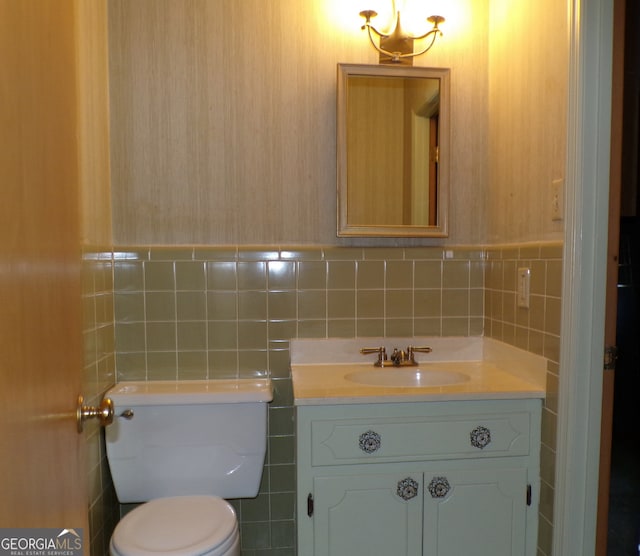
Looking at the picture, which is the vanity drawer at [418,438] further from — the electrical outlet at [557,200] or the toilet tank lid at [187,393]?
the electrical outlet at [557,200]

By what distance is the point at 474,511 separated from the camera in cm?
147

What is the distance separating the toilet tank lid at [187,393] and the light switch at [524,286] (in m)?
0.91

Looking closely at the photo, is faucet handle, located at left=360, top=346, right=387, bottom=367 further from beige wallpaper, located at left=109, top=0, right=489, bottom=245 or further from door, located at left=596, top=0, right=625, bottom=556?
door, located at left=596, top=0, right=625, bottom=556

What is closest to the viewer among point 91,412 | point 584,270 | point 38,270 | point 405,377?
point 38,270

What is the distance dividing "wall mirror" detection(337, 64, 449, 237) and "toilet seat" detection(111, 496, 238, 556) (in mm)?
1036

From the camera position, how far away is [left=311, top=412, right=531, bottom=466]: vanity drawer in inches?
56.0

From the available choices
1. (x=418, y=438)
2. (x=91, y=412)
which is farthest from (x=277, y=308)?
(x=91, y=412)

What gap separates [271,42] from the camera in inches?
70.1

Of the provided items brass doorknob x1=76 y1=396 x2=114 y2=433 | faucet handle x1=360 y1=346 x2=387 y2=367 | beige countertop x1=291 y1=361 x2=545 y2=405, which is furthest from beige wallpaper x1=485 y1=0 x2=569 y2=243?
brass doorknob x1=76 y1=396 x2=114 y2=433

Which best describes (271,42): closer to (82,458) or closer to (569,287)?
(569,287)

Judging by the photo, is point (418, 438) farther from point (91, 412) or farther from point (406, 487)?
point (91, 412)

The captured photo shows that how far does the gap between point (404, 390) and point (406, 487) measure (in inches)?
11.4

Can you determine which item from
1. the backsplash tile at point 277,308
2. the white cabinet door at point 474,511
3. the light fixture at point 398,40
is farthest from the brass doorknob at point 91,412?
the light fixture at point 398,40

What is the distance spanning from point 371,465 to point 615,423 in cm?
157
